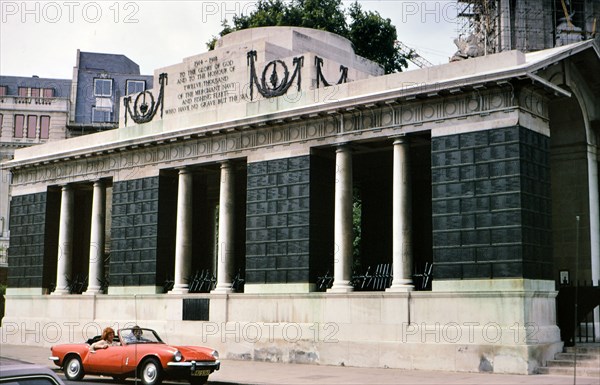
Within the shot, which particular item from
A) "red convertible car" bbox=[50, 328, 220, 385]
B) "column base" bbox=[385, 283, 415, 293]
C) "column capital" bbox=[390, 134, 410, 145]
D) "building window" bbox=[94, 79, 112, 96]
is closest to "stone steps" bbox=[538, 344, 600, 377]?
"column base" bbox=[385, 283, 415, 293]

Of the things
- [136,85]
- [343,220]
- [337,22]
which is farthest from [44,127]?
[343,220]

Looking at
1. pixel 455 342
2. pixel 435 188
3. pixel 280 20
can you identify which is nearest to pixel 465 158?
pixel 435 188

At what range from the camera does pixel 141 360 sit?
69.4 feet

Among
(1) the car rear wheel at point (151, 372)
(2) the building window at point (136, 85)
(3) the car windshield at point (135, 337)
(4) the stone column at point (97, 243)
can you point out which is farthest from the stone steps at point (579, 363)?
(2) the building window at point (136, 85)

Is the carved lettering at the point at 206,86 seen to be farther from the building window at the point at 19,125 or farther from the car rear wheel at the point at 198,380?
the building window at the point at 19,125

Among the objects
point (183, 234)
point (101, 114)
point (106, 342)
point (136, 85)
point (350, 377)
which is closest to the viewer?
point (106, 342)

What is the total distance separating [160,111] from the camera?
3641cm

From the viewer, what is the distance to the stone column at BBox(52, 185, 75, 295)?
128 feet

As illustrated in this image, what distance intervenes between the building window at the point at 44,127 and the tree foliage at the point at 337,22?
28702mm

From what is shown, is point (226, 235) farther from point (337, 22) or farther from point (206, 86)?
point (337, 22)

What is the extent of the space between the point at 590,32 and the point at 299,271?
42.7 m

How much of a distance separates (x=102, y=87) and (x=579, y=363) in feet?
235

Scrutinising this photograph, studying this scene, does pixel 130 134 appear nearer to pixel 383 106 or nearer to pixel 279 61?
pixel 279 61

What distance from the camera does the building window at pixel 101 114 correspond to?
3324 inches
